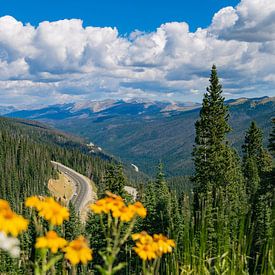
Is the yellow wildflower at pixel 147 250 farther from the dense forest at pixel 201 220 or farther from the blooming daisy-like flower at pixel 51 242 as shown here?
the blooming daisy-like flower at pixel 51 242

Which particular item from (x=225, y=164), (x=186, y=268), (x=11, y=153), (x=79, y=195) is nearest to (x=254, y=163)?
(x=225, y=164)

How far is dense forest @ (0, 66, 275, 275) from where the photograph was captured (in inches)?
181

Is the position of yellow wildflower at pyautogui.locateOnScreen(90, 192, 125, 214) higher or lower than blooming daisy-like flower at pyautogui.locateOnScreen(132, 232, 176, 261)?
higher

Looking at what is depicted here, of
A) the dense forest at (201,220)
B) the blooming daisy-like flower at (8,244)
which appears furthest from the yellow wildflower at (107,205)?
the blooming daisy-like flower at (8,244)

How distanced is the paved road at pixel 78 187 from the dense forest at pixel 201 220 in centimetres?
6888

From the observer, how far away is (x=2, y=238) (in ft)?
8.91

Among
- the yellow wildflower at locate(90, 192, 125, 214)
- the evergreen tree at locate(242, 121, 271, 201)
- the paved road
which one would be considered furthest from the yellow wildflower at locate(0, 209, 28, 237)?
the paved road

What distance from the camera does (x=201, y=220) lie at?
5.21m

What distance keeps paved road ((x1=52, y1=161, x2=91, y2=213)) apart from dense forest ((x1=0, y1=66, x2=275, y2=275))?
6888cm

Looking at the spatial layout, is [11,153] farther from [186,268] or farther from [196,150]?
[186,268]

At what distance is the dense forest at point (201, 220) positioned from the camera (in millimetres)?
4602

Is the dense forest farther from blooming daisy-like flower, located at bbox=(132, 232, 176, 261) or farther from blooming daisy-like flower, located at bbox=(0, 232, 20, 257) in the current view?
blooming daisy-like flower, located at bbox=(0, 232, 20, 257)

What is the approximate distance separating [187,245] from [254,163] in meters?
52.4

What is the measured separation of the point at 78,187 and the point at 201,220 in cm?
15082
